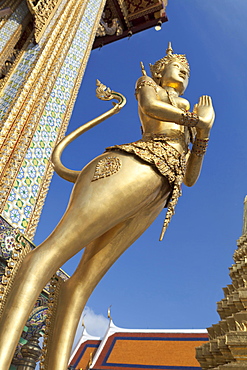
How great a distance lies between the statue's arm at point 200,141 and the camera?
1.74 metres

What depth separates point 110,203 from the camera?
1.49 m

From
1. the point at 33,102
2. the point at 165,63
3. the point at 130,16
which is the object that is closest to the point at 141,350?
the point at 33,102

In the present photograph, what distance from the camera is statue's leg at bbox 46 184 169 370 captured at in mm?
1482

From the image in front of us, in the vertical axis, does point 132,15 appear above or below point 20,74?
above

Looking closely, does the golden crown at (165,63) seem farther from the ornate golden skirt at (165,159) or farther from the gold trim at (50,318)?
the gold trim at (50,318)

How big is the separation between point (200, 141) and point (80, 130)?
0.61 m

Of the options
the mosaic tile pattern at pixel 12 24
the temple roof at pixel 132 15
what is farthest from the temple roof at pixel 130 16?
the mosaic tile pattern at pixel 12 24

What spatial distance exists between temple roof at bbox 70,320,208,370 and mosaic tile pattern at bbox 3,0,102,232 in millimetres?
6380

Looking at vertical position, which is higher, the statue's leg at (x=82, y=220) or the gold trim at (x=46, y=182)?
the gold trim at (x=46, y=182)

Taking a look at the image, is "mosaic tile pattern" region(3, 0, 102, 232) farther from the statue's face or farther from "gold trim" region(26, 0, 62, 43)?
the statue's face

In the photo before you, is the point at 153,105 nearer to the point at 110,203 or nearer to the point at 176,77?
the point at 176,77

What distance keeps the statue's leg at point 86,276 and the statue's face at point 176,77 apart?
724 mm

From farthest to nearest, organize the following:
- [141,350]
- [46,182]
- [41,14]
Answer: [141,350], [41,14], [46,182]

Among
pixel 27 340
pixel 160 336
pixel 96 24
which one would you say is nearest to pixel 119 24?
pixel 96 24
